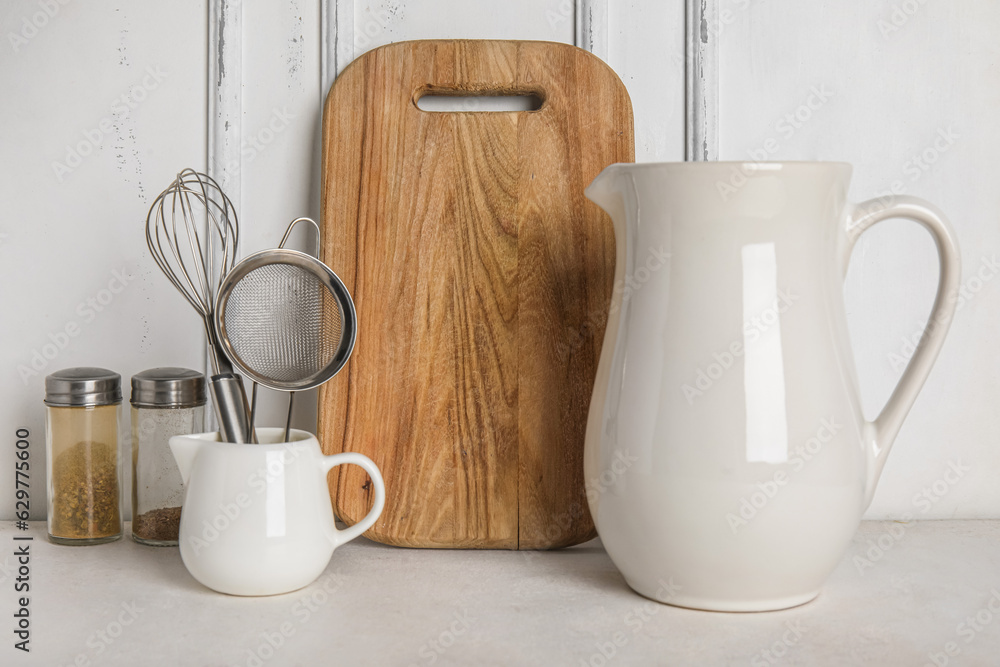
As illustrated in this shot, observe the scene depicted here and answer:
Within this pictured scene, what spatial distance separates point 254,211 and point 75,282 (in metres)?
0.18

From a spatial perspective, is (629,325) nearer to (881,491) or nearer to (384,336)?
(384,336)

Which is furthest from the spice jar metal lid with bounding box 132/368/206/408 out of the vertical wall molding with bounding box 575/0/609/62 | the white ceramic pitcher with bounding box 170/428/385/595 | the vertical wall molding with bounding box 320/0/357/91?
the vertical wall molding with bounding box 575/0/609/62

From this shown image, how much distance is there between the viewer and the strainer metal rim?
0.60 meters

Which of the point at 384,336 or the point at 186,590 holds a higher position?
the point at 384,336

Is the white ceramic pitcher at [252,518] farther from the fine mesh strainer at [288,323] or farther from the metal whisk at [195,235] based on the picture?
the metal whisk at [195,235]

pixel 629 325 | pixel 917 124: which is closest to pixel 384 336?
pixel 629 325

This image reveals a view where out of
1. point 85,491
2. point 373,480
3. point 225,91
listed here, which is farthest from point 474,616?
point 225,91

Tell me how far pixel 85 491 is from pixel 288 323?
238mm

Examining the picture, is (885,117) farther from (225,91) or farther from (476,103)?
(225,91)

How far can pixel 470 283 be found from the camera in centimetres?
68

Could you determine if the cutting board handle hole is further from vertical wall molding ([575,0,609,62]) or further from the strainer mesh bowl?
the strainer mesh bowl

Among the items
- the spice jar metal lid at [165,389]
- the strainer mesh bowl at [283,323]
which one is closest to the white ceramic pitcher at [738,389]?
the strainer mesh bowl at [283,323]

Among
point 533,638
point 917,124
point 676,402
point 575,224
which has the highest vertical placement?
point 917,124

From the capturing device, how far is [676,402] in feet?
1.69
